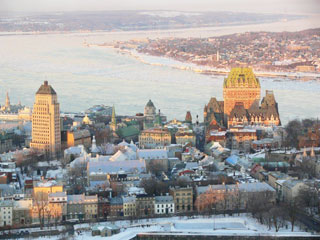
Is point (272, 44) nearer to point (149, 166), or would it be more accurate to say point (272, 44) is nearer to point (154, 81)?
point (154, 81)

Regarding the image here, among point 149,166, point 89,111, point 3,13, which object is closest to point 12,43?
point 3,13

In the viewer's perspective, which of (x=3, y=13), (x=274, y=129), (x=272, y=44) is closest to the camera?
(x=274, y=129)

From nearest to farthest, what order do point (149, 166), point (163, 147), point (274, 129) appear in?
point (149, 166) < point (163, 147) < point (274, 129)

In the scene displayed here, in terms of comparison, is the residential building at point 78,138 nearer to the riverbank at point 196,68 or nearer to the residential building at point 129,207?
the residential building at point 129,207

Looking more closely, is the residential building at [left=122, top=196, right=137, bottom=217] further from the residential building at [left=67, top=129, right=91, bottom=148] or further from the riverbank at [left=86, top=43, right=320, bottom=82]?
the riverbank at [left=86, top=43, right=320, bottom=82]

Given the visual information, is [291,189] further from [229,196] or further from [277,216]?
[277,216]

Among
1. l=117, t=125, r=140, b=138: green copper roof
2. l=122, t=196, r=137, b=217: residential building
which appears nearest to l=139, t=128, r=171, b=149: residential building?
l=117, t=125, r=140, b=138: green copper roof
